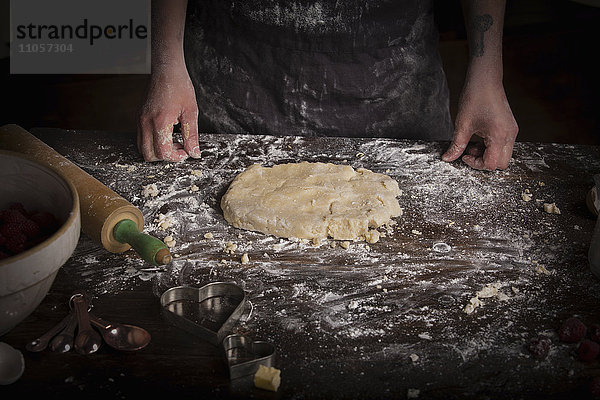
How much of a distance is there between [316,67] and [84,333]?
1.41m

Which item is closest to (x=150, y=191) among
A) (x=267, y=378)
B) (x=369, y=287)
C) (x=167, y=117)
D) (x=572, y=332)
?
(x=167, y=117)

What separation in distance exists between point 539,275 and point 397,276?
38 cm

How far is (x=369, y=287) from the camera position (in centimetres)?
158

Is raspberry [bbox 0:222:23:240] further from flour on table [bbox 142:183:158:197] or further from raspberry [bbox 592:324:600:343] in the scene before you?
raspberry [bbox 592:324:600:343]

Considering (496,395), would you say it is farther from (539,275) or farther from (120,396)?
(120,396)

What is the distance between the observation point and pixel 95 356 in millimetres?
1339

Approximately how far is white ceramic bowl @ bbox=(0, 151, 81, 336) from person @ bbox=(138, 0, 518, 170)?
0.69 meters

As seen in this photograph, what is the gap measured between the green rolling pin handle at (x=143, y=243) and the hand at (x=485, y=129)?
1134 millimetres

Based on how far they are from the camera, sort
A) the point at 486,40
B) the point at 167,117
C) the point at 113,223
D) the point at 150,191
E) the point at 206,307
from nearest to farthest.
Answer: the point at 206,307 < the point at 113,223 < the point at 150,191 < the point at 167,117 < the point at 486,40

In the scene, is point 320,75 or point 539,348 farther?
point 320,75

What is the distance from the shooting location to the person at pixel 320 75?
7.20 ft

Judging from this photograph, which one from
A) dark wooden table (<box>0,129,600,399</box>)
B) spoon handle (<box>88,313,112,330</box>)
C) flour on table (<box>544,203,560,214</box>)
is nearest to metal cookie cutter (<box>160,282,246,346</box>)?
dark wooden table (<box>0,129,600,399</box>)

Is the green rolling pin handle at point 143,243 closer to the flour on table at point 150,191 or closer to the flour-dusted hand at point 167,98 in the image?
the flour on table at point 150,191

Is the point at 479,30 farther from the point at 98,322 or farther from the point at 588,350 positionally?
the point at 98,322
